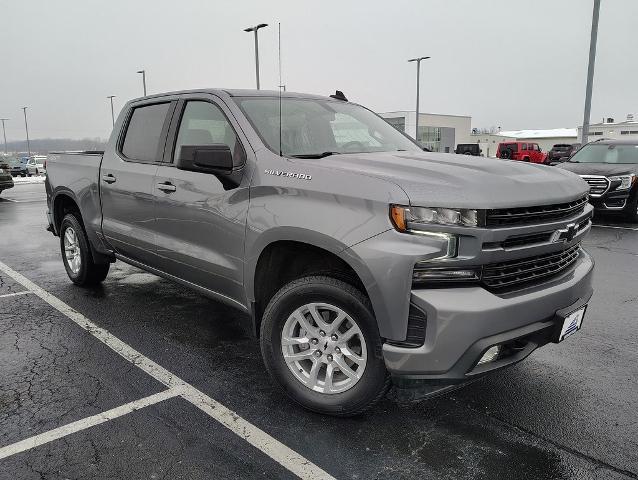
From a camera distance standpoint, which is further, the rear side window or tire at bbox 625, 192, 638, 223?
tire at bbox 625, 192, 638, 223

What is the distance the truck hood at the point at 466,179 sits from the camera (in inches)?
99.5

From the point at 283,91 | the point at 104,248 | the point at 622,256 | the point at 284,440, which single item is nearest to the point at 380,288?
the point at 284,440

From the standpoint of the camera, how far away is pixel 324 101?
14.2 feet

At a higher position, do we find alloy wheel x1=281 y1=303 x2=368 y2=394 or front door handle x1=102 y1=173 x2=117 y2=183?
front door handle x1=102 y1=173 x2=117 y2=183

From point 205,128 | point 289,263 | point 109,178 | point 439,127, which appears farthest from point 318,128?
point 439,127

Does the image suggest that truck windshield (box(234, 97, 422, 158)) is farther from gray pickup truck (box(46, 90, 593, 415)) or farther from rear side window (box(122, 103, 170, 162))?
rear side window (box(122, 103, 170, 162))

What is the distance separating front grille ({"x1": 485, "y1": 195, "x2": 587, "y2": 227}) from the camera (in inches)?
100

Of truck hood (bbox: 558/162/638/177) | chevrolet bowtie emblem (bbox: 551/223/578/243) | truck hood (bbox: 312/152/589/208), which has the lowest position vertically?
truck hood (bbox: 558/162/638/177)

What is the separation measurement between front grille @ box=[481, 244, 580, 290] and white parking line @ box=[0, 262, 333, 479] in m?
1.23

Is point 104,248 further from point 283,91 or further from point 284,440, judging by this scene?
point 284,440

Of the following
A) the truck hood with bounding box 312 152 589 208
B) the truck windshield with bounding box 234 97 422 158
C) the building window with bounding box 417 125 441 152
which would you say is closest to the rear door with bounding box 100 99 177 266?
the truck windshield with bounding box 234 97 422 158

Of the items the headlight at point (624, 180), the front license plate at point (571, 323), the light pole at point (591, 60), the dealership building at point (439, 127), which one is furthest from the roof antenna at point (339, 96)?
the dealership building at point (439, 127)

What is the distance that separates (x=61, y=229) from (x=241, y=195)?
11.4 ft

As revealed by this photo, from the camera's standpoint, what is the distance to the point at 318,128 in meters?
3.82
